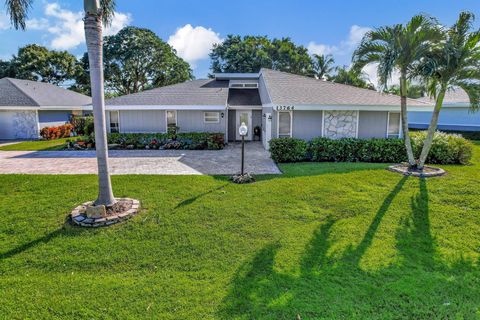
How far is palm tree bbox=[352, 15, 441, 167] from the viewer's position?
29.7 feet

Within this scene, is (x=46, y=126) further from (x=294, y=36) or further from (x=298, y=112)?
(x=294, y=36)

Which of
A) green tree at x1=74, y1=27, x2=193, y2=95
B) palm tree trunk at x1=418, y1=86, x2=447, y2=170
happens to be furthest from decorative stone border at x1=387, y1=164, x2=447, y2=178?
green tree at x1=74, y1=27, x2=193, y2=95

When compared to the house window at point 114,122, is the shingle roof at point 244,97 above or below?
above

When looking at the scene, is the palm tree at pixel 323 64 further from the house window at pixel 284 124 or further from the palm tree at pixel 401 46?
the palm tree at pixel 401 46

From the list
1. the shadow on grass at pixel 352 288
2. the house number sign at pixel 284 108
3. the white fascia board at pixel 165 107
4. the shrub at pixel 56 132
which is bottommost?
the shadow on grass at pixel 352 288

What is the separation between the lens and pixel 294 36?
3981cm

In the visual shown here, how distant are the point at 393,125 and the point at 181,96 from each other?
13.1m

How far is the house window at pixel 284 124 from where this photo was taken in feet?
49.0

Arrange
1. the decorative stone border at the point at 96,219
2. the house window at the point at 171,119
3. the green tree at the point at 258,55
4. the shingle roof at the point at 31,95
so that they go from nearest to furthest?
the decorative stone border at the point at 96,219
the house window at the point at 171,119
the shingle roof at the point at 31,95
the green tree at the point at 258,55

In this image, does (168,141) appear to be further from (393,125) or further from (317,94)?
(393,125)

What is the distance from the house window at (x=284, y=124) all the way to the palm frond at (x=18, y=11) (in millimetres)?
10971

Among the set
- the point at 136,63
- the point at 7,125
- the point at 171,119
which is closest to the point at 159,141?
the point at 171,119

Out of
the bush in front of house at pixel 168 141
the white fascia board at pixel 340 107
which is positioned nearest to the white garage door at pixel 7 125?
the bush in front of house at pixel 168 141

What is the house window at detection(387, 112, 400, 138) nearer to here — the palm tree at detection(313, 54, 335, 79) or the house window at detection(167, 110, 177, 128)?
the house window at detection(167, 110, 177, 128)
